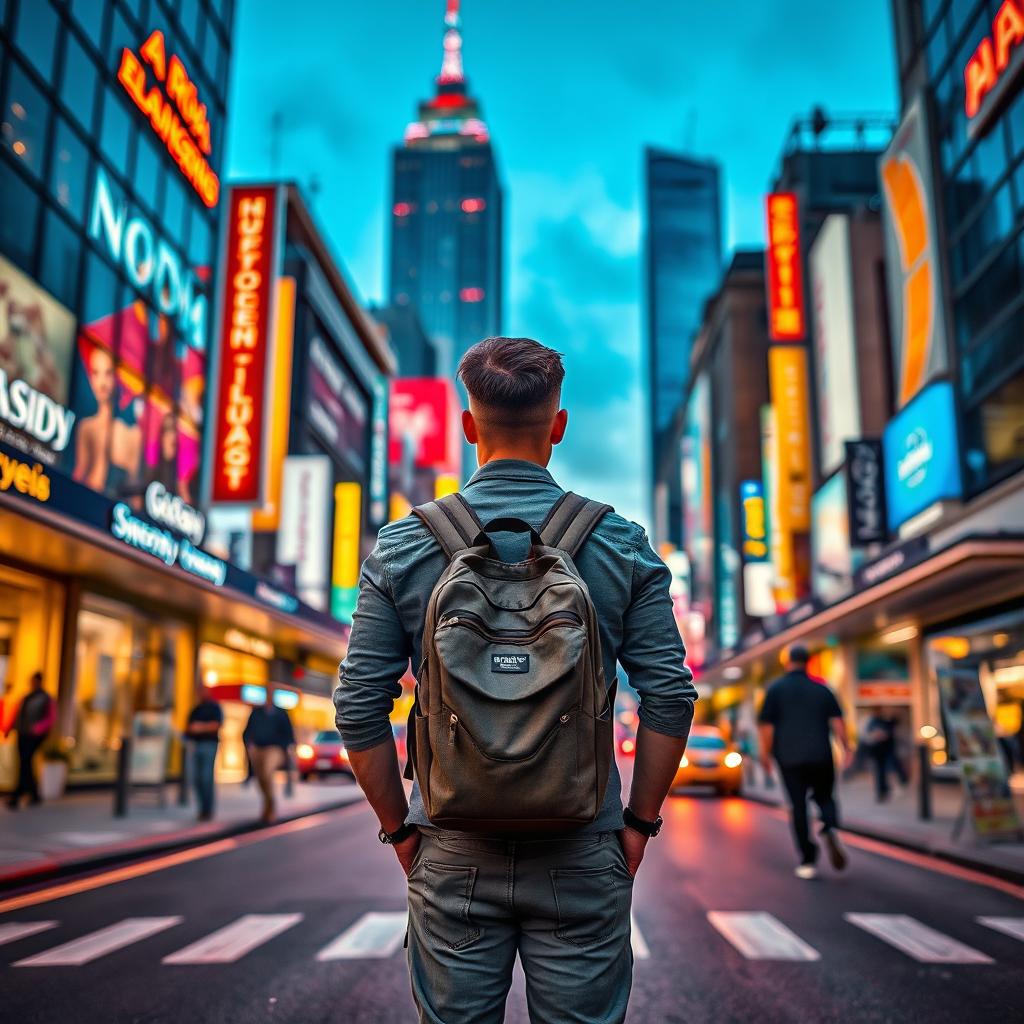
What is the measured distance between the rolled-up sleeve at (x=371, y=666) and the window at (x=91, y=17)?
21.8m

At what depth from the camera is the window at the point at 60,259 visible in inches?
767

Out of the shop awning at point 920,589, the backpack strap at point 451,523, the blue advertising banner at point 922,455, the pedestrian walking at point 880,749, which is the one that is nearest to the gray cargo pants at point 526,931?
the backpack strap at point 451,523

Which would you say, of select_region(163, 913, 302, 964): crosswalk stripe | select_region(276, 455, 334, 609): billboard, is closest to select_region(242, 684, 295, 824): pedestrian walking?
select_region(163, 913, 302, 964): crosswalk stripe

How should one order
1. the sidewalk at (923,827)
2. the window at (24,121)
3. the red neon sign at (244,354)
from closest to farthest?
the sidewalk at (923,827) < the window at (24,121) < the red neon sign at (244,354)

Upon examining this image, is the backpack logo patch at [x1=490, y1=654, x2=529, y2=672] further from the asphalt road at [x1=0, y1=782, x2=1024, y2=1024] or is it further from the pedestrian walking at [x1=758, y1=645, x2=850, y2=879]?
the pedestrian walking at [x1=758, y1=645, x2=850, y2=879]

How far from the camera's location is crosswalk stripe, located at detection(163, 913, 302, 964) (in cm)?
635

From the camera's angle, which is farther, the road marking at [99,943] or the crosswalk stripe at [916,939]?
the crosswalk stripe at [916,939]

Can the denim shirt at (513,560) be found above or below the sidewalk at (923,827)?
above

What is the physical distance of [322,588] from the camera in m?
39.8

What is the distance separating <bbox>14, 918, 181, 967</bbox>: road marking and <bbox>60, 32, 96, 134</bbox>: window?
17.0 meters

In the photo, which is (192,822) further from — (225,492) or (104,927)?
(225,492)

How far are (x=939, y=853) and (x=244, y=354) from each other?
68.0 ft

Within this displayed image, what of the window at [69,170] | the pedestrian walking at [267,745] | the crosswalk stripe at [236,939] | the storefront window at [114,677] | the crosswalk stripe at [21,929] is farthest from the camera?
the storefront window at [114,677]

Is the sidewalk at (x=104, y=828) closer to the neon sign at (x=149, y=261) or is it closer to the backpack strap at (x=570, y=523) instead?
the backpack strap at (x=570, y=523)
